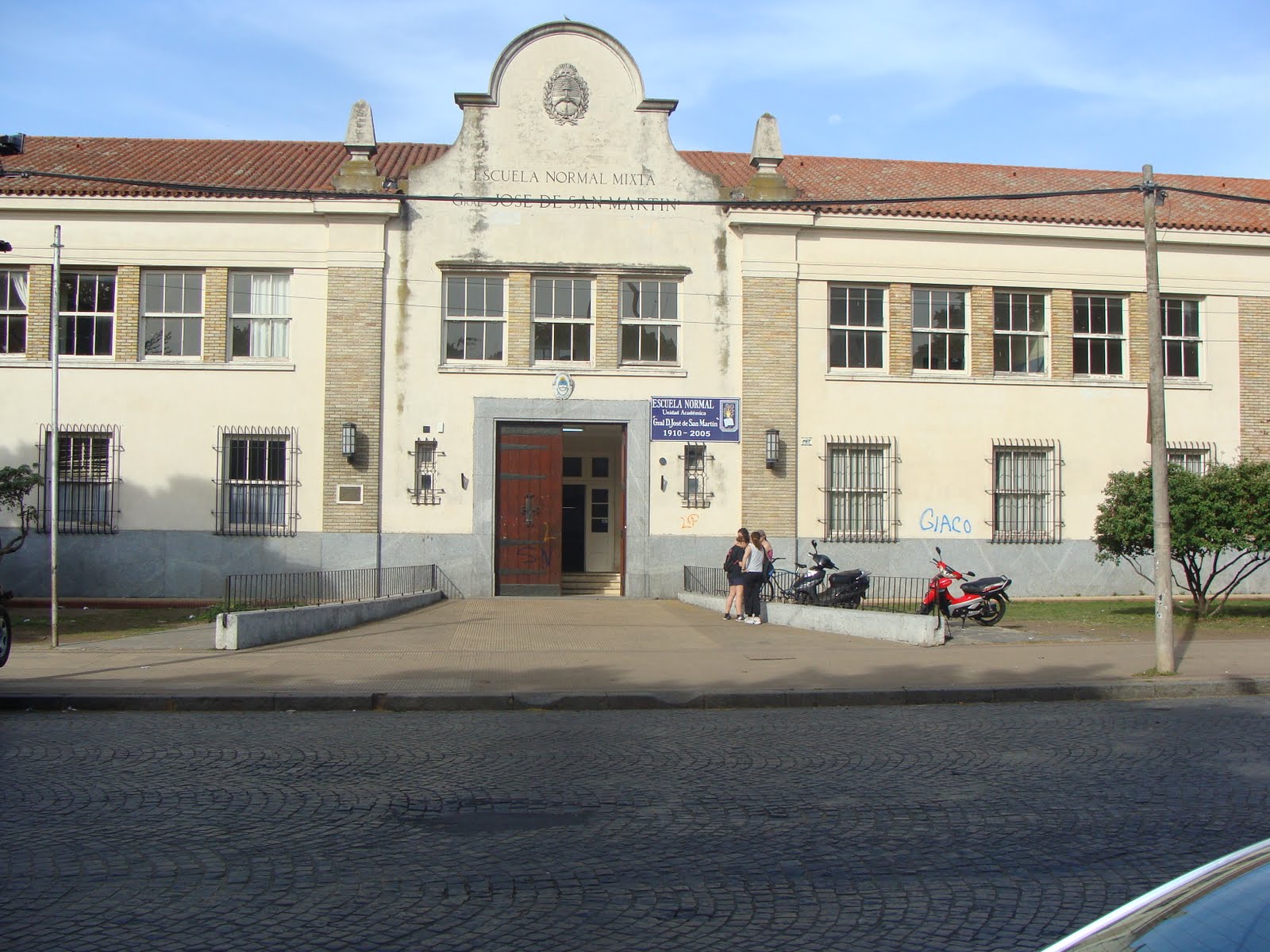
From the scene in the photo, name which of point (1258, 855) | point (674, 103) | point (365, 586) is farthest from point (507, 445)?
point (1258, 855)

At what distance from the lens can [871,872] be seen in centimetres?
577

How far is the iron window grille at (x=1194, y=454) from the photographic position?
1010 inches

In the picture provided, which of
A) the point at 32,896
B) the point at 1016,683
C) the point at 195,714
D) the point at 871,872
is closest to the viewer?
the point at 32,896

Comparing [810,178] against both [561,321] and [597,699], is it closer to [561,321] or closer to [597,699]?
[561,321]

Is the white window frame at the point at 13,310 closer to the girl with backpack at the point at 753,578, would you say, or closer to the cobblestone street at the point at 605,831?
the girl with backpack at the point at 753,578

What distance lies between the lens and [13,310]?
24.0 m

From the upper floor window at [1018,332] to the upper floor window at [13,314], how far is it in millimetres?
21325

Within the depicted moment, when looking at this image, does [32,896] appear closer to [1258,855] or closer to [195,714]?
[1258,855]

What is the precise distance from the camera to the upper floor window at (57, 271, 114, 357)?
2402 cm

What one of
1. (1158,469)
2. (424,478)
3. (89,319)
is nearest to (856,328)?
(424,478)

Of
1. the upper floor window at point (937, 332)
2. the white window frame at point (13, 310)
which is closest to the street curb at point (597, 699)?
the upper floor window at point (937, 332)

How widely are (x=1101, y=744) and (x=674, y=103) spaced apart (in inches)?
721

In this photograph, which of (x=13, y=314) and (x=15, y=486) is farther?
(x=13, y=314)

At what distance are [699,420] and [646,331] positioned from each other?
2.29 meters
